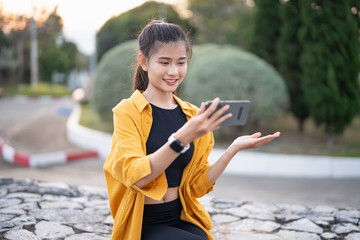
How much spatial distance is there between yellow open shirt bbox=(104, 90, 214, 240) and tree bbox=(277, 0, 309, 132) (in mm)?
7064

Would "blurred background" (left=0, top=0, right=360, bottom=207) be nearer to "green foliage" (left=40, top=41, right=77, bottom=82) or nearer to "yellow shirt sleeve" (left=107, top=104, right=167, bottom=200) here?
"yellow shirt sleeve" (left=107, top=104, right=167, bottom=200)

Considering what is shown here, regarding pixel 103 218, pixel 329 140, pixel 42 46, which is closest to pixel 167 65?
pixel 103 218

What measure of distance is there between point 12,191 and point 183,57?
2.94 meters

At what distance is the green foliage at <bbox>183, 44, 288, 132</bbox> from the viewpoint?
812 cm

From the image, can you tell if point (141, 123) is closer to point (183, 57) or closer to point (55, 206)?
point (183, 57)

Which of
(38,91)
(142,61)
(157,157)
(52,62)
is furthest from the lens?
(52,62)

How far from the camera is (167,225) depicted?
7.50 feet

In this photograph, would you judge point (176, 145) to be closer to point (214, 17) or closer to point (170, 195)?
point (170, 195)

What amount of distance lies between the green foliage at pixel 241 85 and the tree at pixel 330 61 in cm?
73

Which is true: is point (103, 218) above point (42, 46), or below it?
below

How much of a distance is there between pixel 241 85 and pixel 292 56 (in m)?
1.96

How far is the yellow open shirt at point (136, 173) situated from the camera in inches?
77.4

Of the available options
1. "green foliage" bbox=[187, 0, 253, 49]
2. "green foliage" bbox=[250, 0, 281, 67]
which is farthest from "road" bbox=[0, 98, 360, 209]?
"green foliage" bbox=[187, 0, 253, 49]

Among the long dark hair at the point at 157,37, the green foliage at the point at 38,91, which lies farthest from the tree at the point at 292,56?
the green foliage at the point at 38,91
